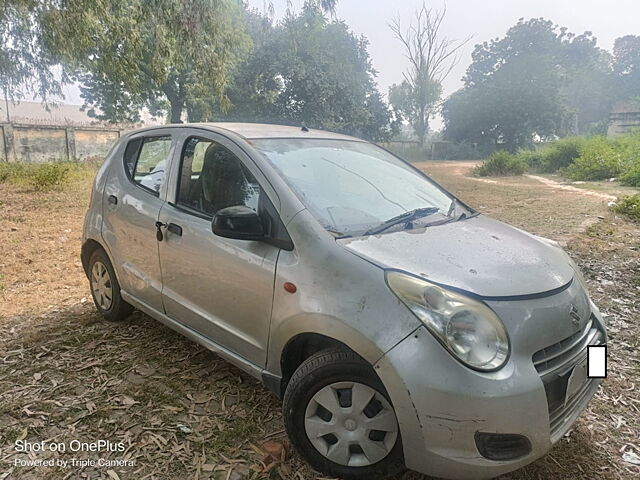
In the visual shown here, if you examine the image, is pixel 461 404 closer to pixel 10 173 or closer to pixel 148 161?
pixel 148 161

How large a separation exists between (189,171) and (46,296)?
101 inches

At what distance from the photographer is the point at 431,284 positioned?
1775 mm

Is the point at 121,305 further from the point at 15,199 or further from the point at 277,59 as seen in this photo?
the point at 277,59

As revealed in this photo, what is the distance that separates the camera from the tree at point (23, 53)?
720 centimetres

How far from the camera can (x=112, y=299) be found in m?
3.47

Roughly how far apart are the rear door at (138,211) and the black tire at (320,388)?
52.2 inches

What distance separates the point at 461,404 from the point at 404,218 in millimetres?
1089

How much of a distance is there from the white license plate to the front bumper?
Answer: 0.12 m

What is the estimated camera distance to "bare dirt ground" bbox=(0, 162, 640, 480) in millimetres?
2119

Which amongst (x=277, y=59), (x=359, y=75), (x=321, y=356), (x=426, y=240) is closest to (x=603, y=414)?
(x=426, y=240)

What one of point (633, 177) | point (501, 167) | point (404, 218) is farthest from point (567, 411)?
point (501, 167)

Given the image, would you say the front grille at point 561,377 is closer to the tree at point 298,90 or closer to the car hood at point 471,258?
the car hood at point 471,258

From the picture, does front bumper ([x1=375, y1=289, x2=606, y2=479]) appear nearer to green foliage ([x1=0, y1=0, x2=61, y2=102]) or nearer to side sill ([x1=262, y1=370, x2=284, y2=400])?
side sill ([x1=262, y1=370, x2=284, y2=400])

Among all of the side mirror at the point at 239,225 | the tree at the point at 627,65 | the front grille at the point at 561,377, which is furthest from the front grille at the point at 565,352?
the tree at the point at 627,65
